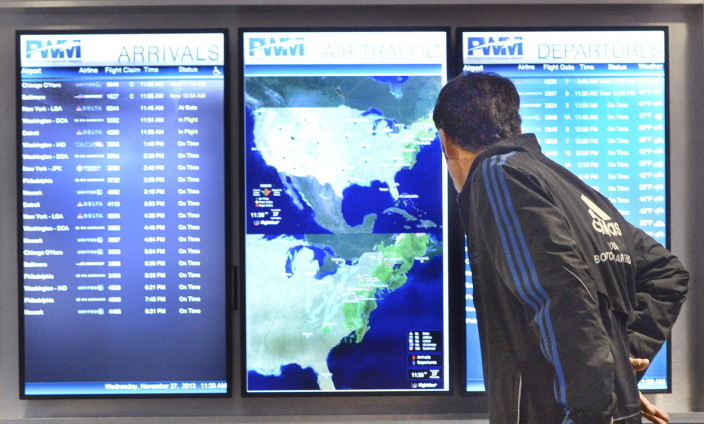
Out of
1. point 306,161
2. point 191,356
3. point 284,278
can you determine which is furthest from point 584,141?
point 191,356

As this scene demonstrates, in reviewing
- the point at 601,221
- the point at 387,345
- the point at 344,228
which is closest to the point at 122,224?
the point at 344,228

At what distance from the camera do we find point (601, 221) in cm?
169

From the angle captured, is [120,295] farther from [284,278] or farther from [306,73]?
[306,73]

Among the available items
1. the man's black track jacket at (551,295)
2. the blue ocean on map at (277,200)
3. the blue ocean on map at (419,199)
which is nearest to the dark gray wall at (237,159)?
the blue ocean on map at (277,200)

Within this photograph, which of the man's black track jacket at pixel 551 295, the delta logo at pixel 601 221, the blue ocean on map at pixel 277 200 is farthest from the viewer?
the blue ocean on map at pixel 277 200

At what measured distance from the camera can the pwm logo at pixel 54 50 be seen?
291cm

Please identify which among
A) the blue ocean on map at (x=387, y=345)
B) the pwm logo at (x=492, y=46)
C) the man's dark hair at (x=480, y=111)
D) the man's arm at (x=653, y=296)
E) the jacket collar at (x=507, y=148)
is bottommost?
the blue ocean on map at (x=387, y=345)

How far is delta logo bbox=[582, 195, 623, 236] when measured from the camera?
1671 mm

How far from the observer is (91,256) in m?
2.89

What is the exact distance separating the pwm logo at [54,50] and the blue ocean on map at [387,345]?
1.41m

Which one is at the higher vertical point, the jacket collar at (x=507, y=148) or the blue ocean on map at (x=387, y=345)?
the jacket collar at (x=507, y=148)

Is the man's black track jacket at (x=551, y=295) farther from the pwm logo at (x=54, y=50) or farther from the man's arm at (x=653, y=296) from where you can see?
the pwm logo at (x=54, y=50)

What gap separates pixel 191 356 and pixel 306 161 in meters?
0.87

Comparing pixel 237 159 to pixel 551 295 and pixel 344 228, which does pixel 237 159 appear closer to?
pixel 344 228
